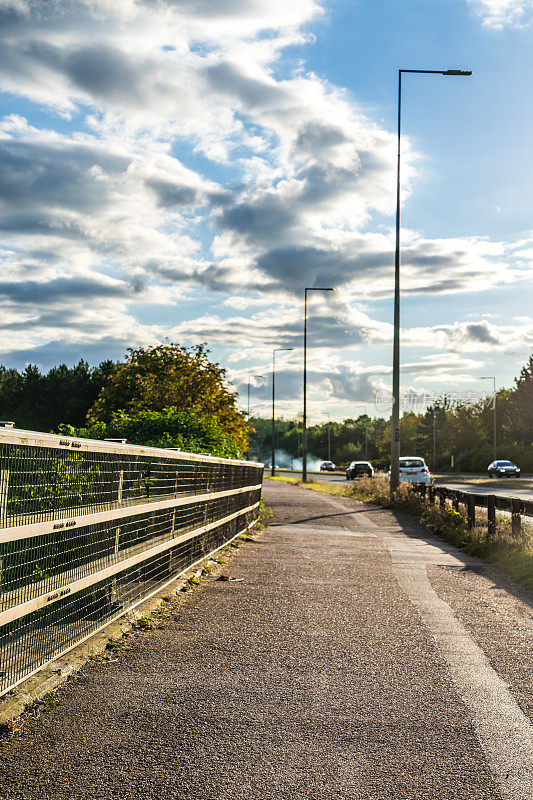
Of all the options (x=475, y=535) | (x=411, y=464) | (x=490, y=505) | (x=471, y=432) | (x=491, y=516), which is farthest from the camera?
(x=471, y=432)

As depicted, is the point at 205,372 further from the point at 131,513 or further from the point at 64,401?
the point at 64,401

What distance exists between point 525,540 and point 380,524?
24.6 ft

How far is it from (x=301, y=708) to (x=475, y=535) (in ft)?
33.7

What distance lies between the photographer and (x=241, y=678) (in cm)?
537

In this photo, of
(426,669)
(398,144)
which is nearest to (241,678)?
(426,669)

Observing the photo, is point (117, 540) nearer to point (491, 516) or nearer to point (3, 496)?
point (3, 496)

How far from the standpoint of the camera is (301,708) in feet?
15.6

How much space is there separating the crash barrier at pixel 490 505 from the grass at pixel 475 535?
0.40 feet

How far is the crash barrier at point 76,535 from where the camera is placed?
425cm

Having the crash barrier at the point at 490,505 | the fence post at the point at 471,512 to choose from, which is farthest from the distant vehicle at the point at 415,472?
the fence post at the point at 471,512

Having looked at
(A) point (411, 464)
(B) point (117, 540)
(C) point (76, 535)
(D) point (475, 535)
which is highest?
(A) point (411, 464)

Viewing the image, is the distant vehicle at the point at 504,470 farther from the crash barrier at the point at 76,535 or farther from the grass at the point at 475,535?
the crash barrier at the point at 76,535

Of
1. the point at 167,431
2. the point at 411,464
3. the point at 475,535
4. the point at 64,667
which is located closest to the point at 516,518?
the point at 475,535

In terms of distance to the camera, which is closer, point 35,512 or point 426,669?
point 35,512
